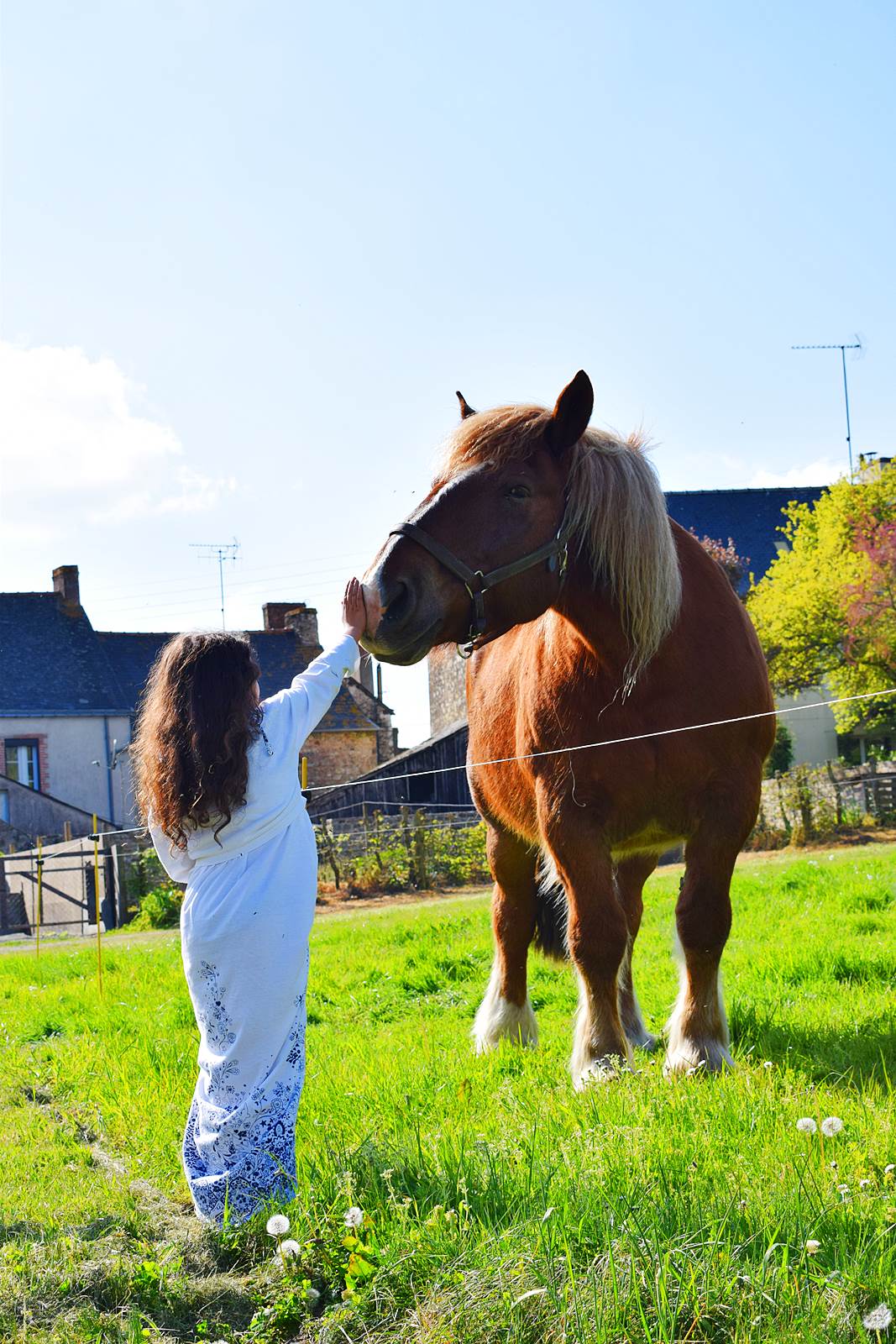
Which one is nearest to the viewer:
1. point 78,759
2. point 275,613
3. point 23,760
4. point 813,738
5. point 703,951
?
point 703,951

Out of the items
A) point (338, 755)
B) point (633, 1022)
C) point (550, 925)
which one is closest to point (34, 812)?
point (338, 755)

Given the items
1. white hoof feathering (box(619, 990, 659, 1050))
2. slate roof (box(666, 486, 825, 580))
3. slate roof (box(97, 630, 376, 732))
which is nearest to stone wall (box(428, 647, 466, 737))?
slate roof (box(97, 630, 376, 732))

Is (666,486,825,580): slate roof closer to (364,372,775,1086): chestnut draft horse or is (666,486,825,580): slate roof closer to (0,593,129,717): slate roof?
(0,593,129,717): slate roof

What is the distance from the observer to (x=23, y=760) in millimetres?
40562

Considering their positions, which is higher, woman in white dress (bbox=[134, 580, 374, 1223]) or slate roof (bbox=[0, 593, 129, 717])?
slate roof (bbox=[0, 593, 129, 717])

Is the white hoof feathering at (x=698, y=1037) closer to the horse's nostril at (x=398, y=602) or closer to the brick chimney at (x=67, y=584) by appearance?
the horse's nostril at (x=398, y=602)

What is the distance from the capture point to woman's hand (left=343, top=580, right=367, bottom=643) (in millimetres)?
3842

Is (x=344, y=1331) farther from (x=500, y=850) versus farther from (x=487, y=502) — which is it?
(x=500, y=850)

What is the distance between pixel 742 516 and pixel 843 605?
55.9 ft

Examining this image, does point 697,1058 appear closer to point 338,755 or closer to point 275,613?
point 338,755

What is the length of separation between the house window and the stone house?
30 mm

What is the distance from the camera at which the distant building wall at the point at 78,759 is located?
133 ft

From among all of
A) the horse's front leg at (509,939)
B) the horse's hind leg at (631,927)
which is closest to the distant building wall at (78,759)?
the horse's front leg at (509,939)

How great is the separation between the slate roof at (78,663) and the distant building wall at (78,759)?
1.34 ft
